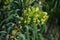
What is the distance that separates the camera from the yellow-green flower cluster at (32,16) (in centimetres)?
269

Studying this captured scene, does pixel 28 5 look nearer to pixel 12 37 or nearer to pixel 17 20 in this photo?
pixel 17 20

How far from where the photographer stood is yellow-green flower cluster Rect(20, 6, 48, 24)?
2691 millimetres

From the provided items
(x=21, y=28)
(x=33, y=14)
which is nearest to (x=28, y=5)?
(x=33, y=14)

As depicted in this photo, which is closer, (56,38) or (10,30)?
(10,30)

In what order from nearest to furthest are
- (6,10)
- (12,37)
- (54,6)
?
(12,37), (6,10), (54,6)

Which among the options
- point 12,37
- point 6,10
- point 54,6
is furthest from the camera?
point 54,6

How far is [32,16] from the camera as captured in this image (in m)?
2.70

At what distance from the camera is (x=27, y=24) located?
8.97 ft

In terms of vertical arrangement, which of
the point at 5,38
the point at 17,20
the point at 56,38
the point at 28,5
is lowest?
the point at 56,38

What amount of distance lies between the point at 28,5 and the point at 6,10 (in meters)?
0.31

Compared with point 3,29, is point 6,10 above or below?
above

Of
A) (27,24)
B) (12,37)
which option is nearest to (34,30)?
(27,24)

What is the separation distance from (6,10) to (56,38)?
996mm

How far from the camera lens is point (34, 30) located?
275 cm
